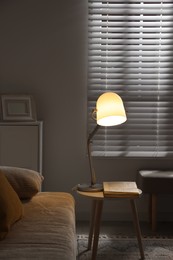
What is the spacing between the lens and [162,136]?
158 inches

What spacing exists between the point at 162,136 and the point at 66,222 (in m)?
2.04

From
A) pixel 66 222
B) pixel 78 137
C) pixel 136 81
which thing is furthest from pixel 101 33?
pixel 66 222

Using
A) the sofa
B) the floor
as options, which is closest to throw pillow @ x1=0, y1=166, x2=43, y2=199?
the sofa

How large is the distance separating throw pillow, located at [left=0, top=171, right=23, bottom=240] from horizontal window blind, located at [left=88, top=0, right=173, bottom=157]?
190cm

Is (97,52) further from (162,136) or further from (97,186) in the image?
(97,186)

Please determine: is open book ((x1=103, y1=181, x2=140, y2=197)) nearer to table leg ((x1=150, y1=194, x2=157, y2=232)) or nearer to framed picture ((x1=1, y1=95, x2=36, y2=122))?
table leg ((x1=150, y1=194, x2=157, y2=232))

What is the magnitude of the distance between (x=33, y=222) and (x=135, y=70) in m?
2.21

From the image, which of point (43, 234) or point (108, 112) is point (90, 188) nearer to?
point (108, 112)

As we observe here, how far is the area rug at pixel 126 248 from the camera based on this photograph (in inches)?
115

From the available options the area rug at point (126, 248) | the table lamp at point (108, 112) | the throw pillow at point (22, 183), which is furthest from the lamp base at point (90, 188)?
the area rug at point (126, 248)

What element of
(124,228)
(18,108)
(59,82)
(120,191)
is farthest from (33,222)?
(59,82)

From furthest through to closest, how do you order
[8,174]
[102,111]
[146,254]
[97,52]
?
[97,52] → [146,254] → [102,111] → [8,174]

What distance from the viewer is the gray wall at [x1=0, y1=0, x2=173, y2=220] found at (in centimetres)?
392

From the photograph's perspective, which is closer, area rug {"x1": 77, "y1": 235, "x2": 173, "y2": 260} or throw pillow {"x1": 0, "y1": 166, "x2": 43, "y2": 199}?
throw pillow {"x1": 0, "y1": 166, "x2": 43, "y2": 199}
